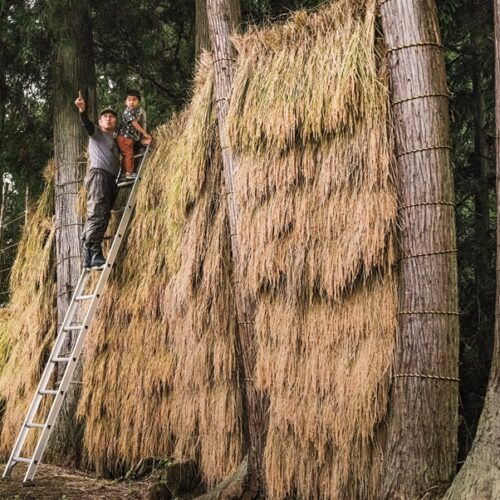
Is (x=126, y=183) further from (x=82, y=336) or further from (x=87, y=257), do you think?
(x=82, y=336)

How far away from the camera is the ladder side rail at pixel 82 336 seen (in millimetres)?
5246

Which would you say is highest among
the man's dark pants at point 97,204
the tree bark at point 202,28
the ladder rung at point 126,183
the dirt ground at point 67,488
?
the tree bark at point 202,28

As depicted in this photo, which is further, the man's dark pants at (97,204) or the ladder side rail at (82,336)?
the man's dark pants at (97,204)

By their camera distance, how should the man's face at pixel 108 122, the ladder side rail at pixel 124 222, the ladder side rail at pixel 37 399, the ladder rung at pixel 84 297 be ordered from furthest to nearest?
1. the man's face at pixel 108 122
2. the ladder side rail at pixel 124 222
3. the ladder rung at pixel 84 297
4. the ladder side rail at pixel 37 399

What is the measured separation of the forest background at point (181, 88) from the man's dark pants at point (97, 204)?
1133 millimetres

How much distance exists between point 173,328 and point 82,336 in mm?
788

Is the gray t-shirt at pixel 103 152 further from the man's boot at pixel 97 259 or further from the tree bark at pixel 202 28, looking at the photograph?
the tree bark at pixel 202 28

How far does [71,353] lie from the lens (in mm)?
5941

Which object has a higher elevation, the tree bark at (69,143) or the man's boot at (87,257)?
the tree bark at (69,143)

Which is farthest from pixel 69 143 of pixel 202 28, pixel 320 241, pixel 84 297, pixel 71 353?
pixel 320 241

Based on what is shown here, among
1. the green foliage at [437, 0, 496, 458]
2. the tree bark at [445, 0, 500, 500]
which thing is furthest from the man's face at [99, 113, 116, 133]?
the tree bark at [445, 0, 500, 500]

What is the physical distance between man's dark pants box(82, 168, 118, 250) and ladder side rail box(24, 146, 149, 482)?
0.16 meters

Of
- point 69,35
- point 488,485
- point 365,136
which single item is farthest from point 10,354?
point 488,485

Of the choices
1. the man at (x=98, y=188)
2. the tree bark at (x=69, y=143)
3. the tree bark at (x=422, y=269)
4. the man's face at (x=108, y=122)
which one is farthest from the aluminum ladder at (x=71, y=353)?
the tree bark at (x=422, y=269)
